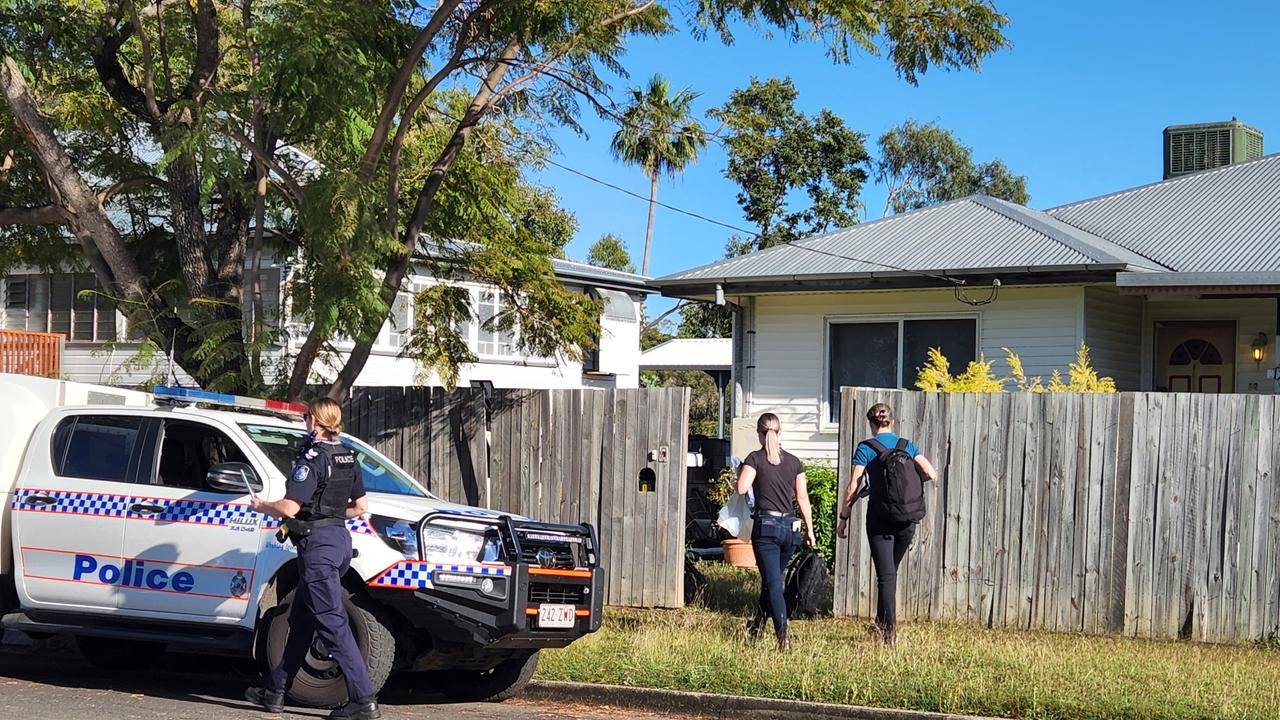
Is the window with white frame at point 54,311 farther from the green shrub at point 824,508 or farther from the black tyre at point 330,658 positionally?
the black tyre at point 330,658

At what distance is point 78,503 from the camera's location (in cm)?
890

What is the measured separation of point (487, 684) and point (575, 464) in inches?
141

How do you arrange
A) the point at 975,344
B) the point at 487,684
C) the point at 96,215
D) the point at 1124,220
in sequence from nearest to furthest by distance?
the point at 487,684 → the point at 96,215 → the point at 975,344 → the point at 1124,220

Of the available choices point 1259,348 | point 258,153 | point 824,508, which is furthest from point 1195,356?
point 258,153

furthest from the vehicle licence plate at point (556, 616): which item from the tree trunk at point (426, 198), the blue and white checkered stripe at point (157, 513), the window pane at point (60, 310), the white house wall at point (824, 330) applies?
the window pane at point (60, 310)

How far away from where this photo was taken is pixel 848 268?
16703 millimetres

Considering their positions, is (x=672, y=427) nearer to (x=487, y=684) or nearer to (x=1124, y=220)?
(x=487, y=684)

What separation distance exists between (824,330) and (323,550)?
1081 centimetres

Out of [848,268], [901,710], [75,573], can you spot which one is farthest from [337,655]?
[848,268]

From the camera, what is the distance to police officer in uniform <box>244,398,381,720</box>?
7.46m

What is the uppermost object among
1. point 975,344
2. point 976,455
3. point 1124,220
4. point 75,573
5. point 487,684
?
point 1124,220

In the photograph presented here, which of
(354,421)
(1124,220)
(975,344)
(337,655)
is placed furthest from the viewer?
A: (1124,220)

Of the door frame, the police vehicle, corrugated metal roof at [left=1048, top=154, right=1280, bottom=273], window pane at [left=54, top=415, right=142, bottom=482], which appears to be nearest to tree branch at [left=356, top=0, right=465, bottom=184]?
the police vehicle

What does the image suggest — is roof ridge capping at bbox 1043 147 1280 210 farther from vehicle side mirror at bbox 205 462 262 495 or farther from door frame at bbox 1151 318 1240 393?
vehicle side mirror at bbox 205 462 262 495
